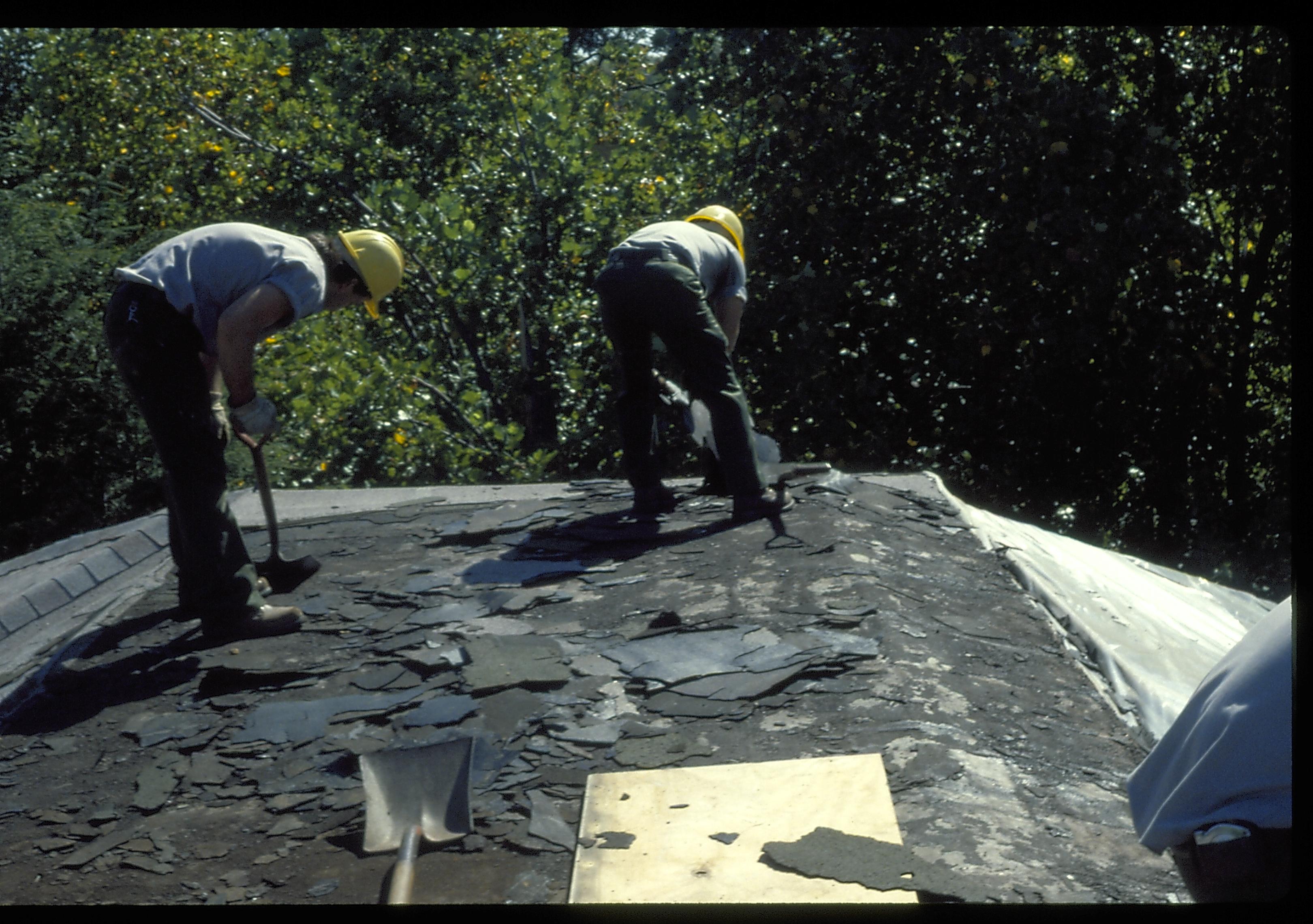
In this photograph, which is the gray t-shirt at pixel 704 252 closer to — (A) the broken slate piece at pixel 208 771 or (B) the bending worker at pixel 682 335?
(B) the bending worker at pixel 682 335

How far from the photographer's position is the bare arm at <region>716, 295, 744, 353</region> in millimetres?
5469

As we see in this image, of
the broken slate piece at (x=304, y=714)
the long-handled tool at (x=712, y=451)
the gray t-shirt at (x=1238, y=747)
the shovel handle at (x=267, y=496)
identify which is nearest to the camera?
the gray t-shirt at (x=1238, y=747)

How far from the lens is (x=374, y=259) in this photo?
4309 mm

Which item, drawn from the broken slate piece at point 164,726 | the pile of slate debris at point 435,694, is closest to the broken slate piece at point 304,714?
the pile of slate debris at point 435,694

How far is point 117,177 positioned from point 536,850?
43.6 feet

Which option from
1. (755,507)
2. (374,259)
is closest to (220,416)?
(374,259)

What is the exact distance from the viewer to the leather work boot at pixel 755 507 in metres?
5.11

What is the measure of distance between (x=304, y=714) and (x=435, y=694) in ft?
1.27

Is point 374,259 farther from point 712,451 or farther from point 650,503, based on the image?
point 712,451

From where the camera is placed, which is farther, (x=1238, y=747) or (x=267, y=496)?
(x=267, y=496)

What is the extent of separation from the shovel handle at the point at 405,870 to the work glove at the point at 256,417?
1886 millimetres

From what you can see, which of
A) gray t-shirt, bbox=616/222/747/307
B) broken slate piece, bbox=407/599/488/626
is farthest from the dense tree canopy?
broken slate piece, bbox=407/599/488/626

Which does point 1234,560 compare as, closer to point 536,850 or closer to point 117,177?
point 536,850

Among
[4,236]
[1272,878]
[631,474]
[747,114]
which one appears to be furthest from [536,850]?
[4,236]
